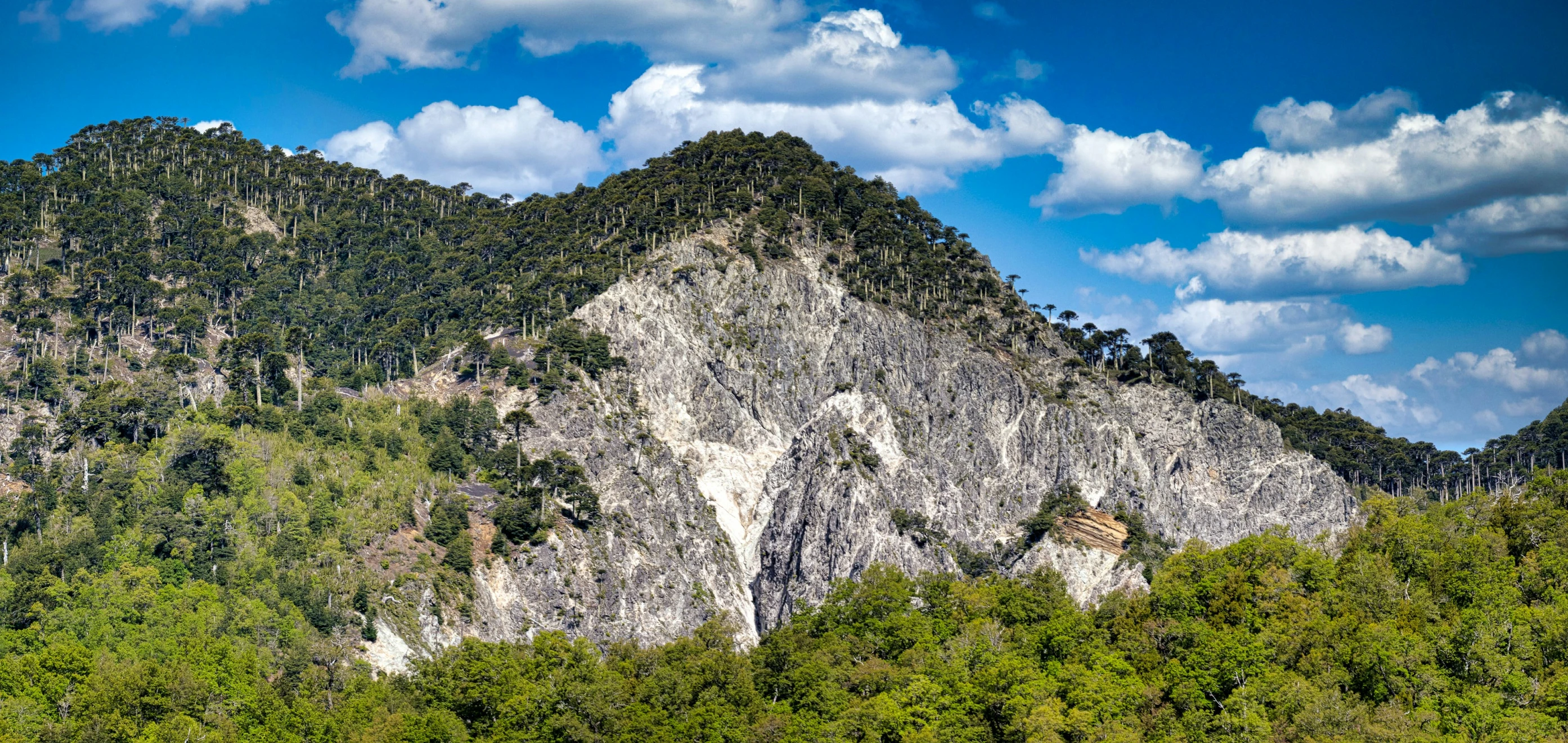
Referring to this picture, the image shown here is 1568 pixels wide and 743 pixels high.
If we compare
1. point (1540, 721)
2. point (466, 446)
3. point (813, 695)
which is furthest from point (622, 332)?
point (1540, 721)

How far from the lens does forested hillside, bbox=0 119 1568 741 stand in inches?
2916

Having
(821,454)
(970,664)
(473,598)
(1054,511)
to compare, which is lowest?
(970,664)

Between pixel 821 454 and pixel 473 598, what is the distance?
187 feet

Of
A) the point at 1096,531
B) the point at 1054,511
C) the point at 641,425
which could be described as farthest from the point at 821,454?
the point at 1096,531

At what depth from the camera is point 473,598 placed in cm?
12850

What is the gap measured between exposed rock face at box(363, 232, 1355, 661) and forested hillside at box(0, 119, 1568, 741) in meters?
5.80

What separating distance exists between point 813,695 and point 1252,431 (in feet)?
425

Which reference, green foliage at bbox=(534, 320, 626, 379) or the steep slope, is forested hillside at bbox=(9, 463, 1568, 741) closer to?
the steep slope

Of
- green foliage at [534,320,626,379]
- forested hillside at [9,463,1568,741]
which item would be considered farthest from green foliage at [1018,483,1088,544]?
forested hillside at [9,463,1568,741]

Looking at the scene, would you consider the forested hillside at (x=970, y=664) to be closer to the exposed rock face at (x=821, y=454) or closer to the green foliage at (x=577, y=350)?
the exposed rock face at (x=821, y=454)

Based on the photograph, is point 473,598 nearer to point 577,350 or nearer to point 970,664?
point 577,350

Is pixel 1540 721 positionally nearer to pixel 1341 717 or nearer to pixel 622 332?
pixel 1341 717

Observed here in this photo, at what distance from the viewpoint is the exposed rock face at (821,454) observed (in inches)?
6048

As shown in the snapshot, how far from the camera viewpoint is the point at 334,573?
386ft
